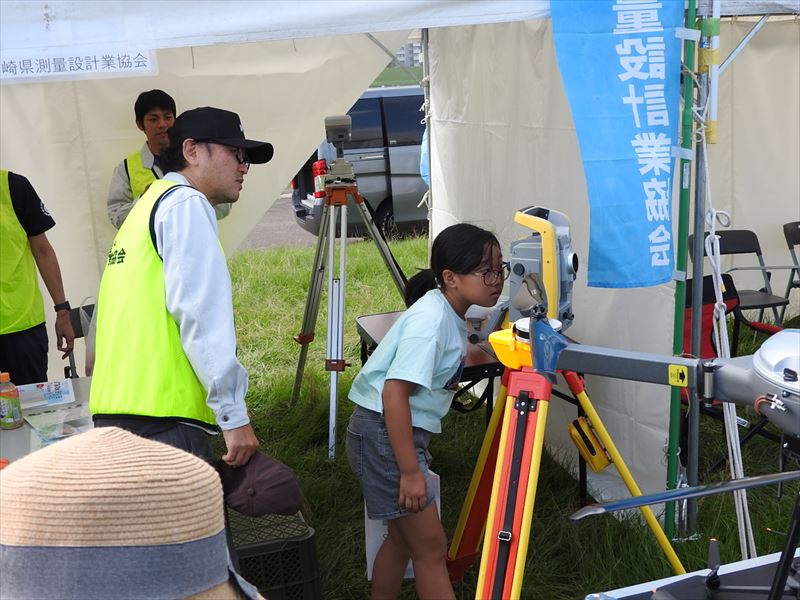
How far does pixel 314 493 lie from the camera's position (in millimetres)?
3518

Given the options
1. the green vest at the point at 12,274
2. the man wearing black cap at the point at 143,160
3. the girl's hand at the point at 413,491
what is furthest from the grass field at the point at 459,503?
the green vest at the point at 12,274

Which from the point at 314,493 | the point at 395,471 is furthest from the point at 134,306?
the point at 314,493

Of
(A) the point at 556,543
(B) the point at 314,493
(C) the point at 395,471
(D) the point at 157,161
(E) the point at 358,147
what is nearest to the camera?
(C) the point at 395,471

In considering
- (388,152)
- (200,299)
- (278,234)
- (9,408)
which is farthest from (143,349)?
(278,234)

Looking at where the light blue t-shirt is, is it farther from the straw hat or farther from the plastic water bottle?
the straw hat

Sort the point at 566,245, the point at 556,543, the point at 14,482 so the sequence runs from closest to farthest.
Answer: the point at 14,482 < the point at 566,245 < the point at 556,543

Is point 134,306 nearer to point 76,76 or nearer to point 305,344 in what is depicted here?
point 76,76

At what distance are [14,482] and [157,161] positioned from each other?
10.6 feet

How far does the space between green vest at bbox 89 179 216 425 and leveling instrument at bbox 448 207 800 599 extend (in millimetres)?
734

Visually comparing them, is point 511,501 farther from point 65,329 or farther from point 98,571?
point 65,329

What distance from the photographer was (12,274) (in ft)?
11.0

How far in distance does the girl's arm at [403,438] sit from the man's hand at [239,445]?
38 centimetres

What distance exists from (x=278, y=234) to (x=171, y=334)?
8690 mm

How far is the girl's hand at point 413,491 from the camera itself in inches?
88.6
